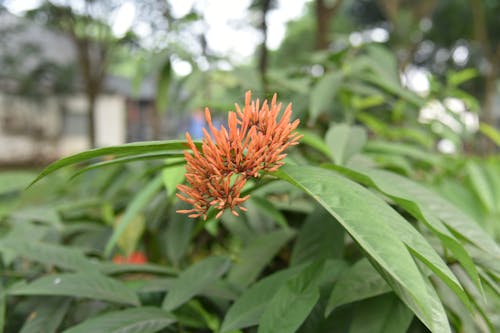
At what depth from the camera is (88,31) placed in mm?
8977

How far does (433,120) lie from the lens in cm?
107

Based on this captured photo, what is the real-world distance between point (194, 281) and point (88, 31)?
9.29m

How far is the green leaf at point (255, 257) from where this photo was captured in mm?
575

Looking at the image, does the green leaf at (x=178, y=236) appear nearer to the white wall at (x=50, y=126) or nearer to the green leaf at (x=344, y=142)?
the green leaf at (x=344, y=142)

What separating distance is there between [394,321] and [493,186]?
539 mm

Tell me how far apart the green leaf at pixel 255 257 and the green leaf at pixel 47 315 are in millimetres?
181

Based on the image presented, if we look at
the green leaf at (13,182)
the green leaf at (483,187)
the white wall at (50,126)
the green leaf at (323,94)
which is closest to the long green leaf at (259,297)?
the green leaf at (323,94)

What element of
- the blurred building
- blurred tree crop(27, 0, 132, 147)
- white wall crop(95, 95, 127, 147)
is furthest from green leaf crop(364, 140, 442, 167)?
white wall crop(95, 95, 127, 147)

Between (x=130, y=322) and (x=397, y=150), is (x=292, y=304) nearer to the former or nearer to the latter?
(x=130, y=322)

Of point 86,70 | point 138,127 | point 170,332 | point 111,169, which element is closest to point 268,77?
point 111,169

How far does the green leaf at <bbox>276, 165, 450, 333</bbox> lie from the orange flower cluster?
0.12 ft

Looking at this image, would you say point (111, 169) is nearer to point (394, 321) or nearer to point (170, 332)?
point (170, 332)

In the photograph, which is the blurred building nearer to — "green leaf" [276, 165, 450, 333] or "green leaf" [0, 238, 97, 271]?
"green leaf" [0, 238, 97, 271]

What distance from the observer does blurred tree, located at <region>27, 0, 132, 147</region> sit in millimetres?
7965
